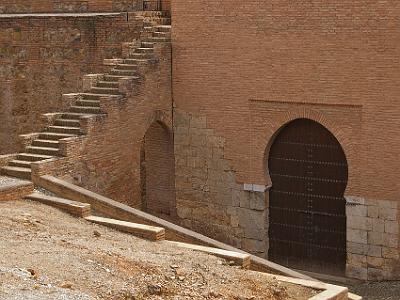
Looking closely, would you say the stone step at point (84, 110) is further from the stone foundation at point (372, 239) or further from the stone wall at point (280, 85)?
the stone foundation at point (372, 239)

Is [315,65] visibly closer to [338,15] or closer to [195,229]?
[338,15]

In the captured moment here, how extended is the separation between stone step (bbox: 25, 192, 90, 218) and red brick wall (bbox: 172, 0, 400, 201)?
14.5ft

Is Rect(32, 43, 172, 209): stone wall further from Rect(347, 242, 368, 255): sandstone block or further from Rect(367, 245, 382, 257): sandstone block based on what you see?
Rect(367, 245, 382, 257): sandstone block

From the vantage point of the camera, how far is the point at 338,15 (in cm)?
1670

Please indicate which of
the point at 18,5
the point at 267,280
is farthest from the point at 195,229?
the point at 18,5

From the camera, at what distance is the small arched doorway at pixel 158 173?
66.0 ft

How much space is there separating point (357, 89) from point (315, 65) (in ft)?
3.27

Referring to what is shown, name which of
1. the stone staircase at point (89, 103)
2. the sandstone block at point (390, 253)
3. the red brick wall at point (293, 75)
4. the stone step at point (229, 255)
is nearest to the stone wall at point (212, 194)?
the red brick wall at point (293, 75)

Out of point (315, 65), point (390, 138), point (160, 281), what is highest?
point (315, 65)

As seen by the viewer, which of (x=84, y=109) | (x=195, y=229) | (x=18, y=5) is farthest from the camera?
(x=18, y=5)

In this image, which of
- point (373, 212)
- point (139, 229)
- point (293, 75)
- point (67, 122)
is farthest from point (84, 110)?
point (373, 212)

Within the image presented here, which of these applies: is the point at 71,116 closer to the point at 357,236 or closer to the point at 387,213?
the point at 357,236

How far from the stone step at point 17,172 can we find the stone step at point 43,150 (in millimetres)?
575

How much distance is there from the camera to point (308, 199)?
17906 mm
